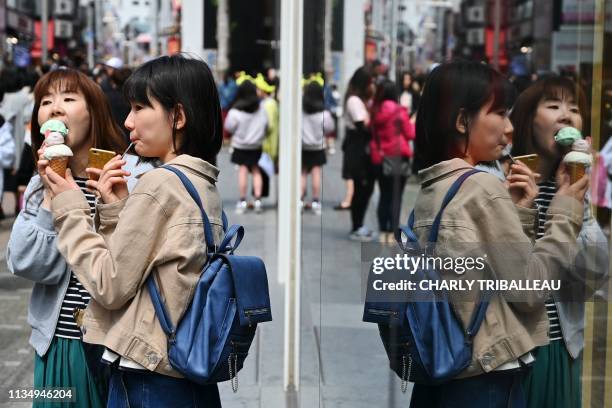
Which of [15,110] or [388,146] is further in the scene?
[15,110]

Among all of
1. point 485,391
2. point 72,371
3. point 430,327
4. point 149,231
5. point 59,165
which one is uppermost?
point 59,165

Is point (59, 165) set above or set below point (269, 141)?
above

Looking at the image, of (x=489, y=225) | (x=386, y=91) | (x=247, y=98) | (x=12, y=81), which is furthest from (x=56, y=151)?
(x=247, y=98)

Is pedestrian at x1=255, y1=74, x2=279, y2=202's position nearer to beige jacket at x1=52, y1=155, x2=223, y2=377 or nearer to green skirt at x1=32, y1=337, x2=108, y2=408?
green skirt at x1=32, y1=337, x2=108, y2=408

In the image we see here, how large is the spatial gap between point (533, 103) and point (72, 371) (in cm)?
145

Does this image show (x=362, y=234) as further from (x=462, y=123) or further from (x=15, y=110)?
(x=15, y=110)

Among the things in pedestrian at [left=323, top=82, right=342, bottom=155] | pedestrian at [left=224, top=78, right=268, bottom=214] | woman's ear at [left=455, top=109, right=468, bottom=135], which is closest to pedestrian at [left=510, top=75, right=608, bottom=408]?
woman's ear at [left=455, top=109, right=468, bottom=135]

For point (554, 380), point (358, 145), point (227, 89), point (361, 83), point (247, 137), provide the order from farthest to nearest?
point (247, 137) < point (227, 89) < point (358, 145) < point (361, 83) < point (554, 380)

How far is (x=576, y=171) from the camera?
265 cm

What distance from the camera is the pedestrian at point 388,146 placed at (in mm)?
4625

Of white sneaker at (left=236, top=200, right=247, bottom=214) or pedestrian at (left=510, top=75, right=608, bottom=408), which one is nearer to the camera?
pedestrian at (left=510, top=75, right=608, bottom=408)

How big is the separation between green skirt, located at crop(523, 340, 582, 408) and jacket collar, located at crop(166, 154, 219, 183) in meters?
0.94

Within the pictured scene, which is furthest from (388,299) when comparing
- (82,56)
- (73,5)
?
(82,56)

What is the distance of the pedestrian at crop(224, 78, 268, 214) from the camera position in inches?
389
